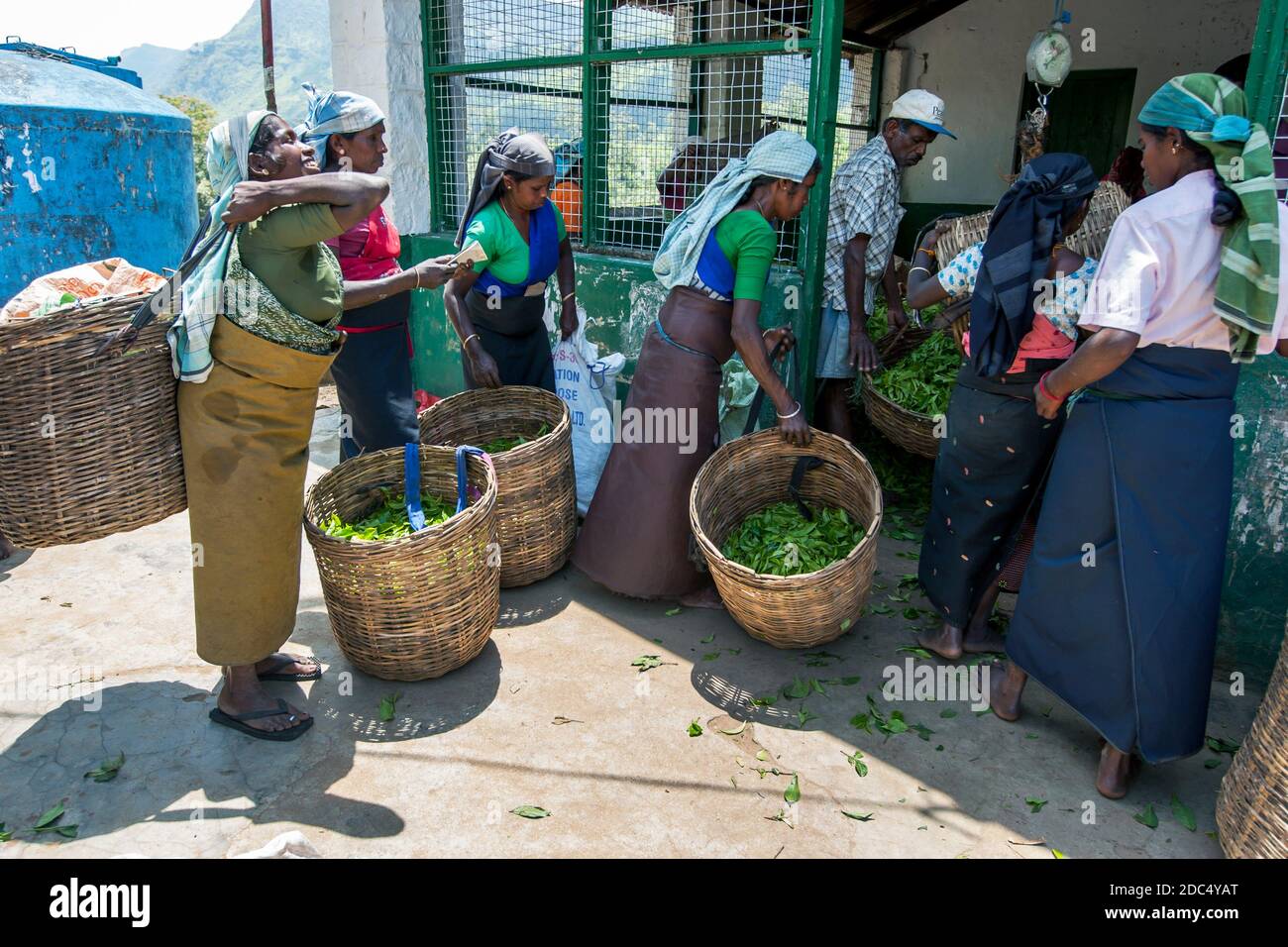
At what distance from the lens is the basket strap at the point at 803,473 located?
13.0ft

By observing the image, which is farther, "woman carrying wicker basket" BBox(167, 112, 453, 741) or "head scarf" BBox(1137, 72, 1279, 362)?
"woman carrying wicker basket" BBox(167, 112, 453, 741)

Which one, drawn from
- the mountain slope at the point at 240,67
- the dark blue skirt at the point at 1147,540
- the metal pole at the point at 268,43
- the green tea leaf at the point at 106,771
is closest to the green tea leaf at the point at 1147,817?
the dark blue skirt at the point at 1147,540

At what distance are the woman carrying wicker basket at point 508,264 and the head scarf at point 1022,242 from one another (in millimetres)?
2016

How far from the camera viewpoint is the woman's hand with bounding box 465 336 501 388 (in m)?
4.16

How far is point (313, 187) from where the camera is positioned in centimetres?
260

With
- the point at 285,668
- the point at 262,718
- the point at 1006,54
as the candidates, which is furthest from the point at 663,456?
the point at 1006,54

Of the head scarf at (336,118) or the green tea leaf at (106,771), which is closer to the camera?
the green tea leaf at (106,771)

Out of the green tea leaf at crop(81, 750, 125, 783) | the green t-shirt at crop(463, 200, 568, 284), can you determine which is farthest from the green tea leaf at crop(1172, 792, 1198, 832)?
the green tea leaf at crop(81, 750, 125, 783)

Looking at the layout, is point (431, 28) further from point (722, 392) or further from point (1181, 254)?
point (1181, 254)

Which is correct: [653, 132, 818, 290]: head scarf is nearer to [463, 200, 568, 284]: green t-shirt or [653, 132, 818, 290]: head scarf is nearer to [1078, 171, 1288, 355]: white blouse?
[463, 200, 568, 284]: green t-shirt

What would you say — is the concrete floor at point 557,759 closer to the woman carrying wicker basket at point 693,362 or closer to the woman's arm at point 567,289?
the woman carrying wicker basket at point 693,362

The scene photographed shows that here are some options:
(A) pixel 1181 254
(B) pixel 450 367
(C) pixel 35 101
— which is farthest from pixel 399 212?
(A) pixel 1181 254

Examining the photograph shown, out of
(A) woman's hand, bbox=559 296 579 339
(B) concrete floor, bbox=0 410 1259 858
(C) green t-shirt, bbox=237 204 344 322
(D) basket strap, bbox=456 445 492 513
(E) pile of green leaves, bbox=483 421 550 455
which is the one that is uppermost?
(C) green t-shirt, bbox=237 204 344 322

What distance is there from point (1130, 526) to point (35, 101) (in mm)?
5703
